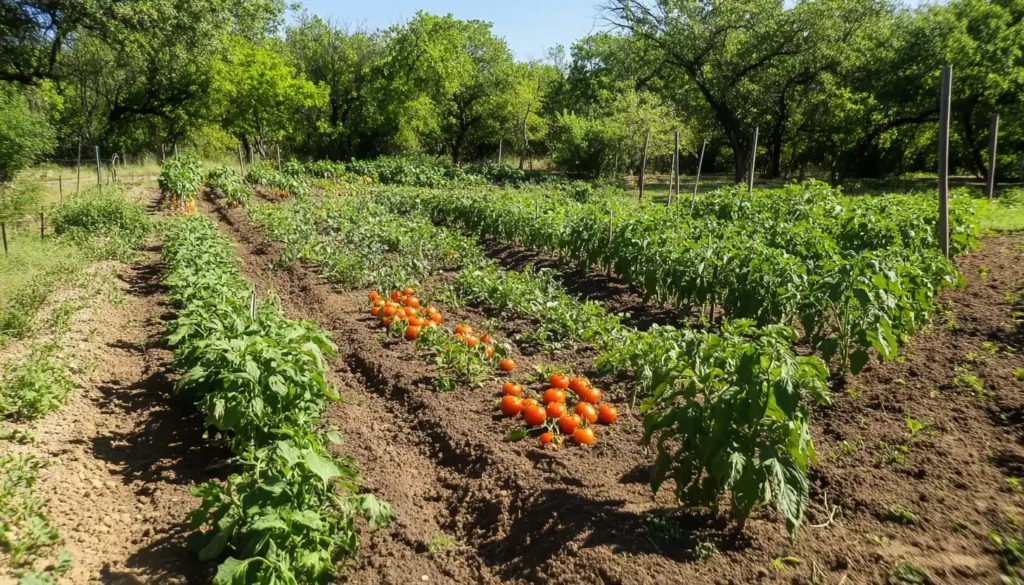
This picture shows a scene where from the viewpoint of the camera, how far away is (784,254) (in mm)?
5375

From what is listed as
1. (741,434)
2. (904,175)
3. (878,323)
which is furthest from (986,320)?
(904,175)

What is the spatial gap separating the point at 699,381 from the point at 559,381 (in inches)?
73.8

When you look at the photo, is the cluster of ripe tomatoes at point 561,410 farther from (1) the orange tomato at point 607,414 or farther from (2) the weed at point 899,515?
(2) the weed at point 899,515

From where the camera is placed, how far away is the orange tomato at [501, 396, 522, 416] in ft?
14.9

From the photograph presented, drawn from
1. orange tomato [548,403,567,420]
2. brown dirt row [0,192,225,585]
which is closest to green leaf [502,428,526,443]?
orange tomato [548,403,567,420]

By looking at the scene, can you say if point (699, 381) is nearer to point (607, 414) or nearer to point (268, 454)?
point (607, 414)

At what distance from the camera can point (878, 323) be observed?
4258 millimetres

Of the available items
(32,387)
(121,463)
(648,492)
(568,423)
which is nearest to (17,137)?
(32,387)

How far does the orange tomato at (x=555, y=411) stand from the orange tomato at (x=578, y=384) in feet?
1.26

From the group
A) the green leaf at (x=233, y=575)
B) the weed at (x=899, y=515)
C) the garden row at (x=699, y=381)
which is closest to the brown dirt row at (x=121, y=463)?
the green leaf at (x=233, y=575)

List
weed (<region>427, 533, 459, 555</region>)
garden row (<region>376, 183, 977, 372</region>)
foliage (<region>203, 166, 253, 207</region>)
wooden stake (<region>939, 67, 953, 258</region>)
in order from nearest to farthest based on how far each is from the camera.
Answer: weed (<region>427, 533, 459, 555</region>)
garden row (<region>376, 183, 977, 372</region>)
wooden stake (<region>939, 67, 953, 258</region>)
foliage (<region>203, 166, 253, 207</region>)

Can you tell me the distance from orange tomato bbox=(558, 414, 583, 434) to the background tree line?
488 inches

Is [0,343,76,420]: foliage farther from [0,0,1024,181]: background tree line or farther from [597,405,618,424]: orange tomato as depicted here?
[0,0,1024,181]: background tree line

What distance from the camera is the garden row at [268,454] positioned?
2723mm
